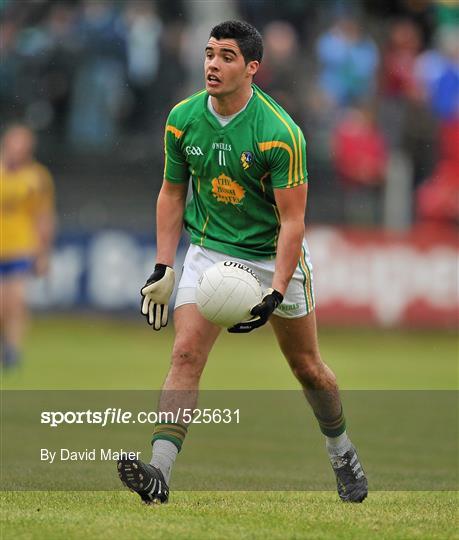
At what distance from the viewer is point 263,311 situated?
6691mm

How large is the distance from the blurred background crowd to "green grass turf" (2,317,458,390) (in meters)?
1.53

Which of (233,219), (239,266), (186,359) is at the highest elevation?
(233,219)

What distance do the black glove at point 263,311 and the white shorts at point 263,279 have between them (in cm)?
30

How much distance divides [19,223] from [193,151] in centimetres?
902

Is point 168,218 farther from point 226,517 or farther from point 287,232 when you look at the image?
point 226,517

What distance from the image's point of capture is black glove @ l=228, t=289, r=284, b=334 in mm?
6699

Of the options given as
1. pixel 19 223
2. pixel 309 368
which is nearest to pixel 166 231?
pixel 309 368

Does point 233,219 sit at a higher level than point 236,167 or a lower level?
lower

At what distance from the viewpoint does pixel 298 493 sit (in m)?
7.45

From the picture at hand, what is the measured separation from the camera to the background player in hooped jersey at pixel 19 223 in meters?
15.3

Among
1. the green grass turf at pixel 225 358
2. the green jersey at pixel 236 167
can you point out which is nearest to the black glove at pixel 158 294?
the green jersey at pixel 236 167

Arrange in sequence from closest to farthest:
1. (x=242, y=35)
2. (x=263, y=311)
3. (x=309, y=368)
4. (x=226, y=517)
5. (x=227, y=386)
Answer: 1. (x=226, y=517)
2. (x=263, y=311)
3. (x=242, y=35)
4. (x=309, y=368)
5. (x=227, y=386)

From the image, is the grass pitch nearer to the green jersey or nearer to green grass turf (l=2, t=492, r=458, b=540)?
green grass turf (l=2, t=492, r=458, b=540)

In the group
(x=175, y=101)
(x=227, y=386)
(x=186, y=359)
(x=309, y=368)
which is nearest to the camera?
(x=186, y=359)
